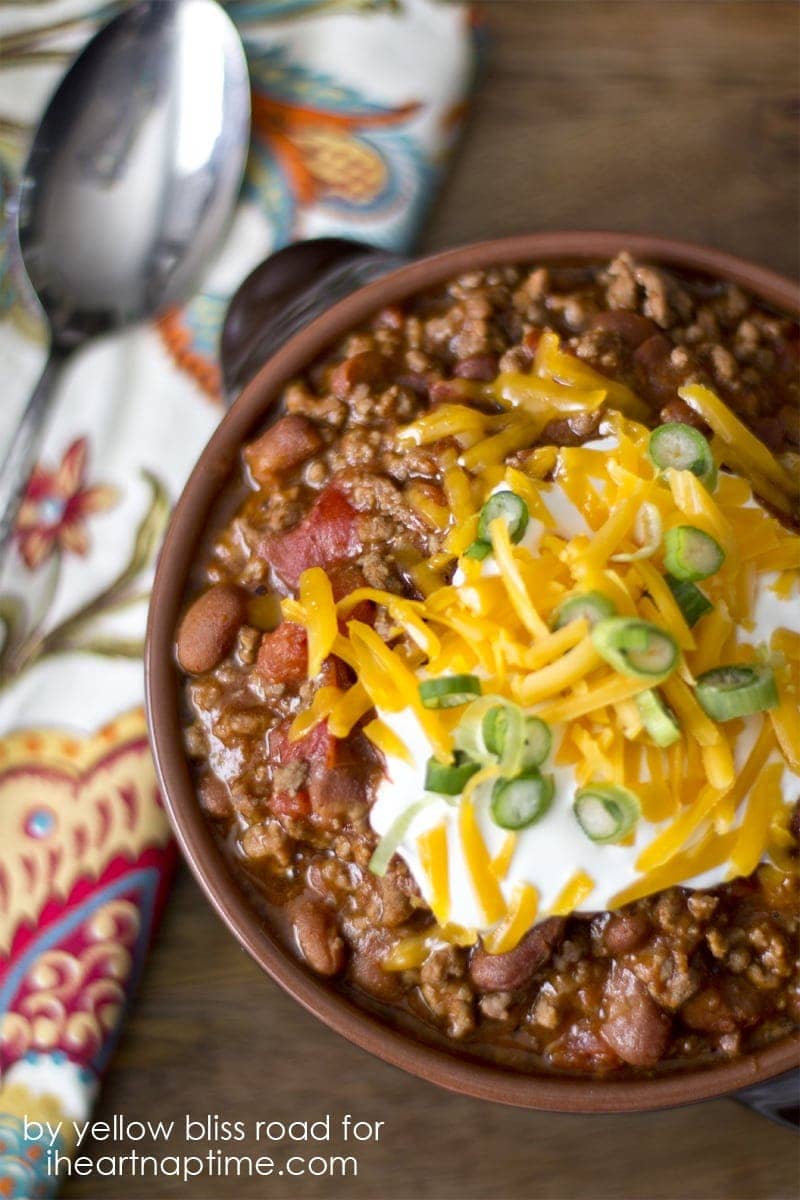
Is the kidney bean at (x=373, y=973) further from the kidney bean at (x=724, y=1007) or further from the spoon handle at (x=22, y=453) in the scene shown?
the spoon handle at (x=22, y=453)

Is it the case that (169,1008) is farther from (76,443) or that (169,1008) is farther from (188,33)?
(188,33)

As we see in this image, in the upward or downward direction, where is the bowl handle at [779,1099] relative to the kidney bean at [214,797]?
downward

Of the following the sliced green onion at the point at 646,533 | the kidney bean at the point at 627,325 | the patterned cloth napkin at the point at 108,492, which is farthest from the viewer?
the patterned cloth napkin at the point at 108,492

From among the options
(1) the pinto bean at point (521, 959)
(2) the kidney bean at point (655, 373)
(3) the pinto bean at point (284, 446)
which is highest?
(2) the kidney bean at point (655, 373)

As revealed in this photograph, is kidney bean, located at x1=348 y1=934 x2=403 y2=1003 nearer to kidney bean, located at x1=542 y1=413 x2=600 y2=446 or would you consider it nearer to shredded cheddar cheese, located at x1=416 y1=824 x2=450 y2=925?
shredded cheddar cheese, located at x1=416 y1=824 x2=450 y2=925

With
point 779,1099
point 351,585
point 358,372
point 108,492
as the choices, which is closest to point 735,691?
point 351,585

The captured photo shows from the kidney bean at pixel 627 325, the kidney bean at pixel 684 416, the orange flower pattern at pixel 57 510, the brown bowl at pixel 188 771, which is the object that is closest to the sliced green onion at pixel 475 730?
the brown bowl at pixel 188 771

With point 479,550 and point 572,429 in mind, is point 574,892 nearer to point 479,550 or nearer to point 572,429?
point 479,550
